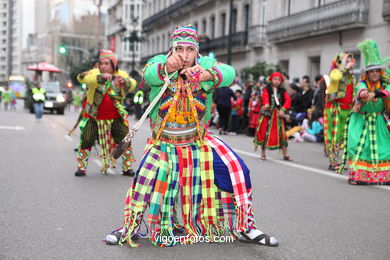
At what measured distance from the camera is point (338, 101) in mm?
9664

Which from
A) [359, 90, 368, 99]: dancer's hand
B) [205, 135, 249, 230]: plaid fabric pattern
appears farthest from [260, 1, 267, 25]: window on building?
[205, 135, 249, 230]: plaid fabric pattern

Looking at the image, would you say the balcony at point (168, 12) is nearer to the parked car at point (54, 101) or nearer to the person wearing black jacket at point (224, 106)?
the parked car at point (54, 101)

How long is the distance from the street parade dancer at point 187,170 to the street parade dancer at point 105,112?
3636 millimetres

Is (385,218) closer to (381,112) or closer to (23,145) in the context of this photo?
(381,112)

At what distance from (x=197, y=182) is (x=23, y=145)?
369 inches

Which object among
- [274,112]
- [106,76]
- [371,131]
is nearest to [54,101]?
[274,112]

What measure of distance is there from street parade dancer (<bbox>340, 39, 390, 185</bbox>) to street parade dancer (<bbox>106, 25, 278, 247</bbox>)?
397 centimetres

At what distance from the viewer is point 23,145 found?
13.0 meters

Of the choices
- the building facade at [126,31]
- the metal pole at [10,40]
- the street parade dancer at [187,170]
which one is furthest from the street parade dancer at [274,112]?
the metal pole at [10,40]

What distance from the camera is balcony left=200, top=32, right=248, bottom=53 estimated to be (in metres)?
33.8

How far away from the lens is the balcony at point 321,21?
22672 mm

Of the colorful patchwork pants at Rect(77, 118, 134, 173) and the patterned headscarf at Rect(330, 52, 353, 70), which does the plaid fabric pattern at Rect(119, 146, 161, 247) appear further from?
the patterned headscarf at Rect(330, 52, 353, 70)

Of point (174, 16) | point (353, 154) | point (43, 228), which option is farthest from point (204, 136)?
point (174, 16)

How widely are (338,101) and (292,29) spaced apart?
1889 centimetres
